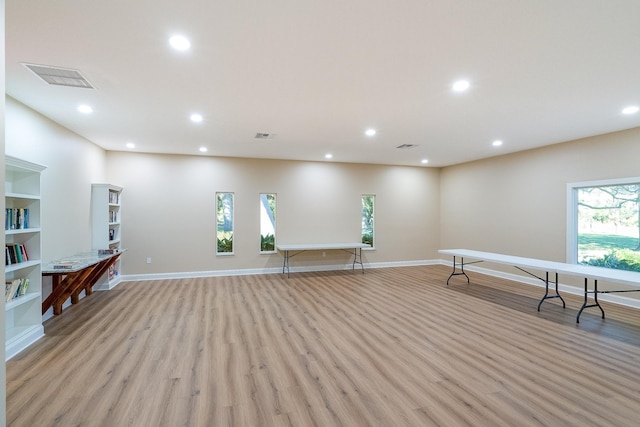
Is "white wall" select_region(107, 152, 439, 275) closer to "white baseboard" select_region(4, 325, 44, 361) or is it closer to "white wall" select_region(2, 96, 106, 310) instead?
"white wall" select_region(2, 96, 106, 310)

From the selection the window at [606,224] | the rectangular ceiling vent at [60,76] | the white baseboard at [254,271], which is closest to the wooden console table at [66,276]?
the white baseboard at [254,271]

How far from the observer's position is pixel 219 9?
204cm

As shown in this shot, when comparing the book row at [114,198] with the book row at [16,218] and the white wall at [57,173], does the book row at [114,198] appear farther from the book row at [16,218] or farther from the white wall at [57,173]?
the book row at [16,218]

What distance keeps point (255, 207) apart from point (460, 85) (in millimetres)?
5234

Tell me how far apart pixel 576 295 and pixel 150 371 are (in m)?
6.53

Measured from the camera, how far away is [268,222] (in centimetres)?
753

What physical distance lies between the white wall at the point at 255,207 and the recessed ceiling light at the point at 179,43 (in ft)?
15.8

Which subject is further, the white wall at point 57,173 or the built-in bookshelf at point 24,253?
the white wall at point 57,173

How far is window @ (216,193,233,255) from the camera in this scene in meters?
7.20

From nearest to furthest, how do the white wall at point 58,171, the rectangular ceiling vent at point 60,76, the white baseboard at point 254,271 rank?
the rectangular ceiling vent at point 60,76, the white wall at point 58,171, the white baseboard at point 254,271

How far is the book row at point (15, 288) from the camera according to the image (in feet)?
10.3

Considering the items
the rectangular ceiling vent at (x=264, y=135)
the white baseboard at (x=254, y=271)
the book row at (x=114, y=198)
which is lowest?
the white baseboard at (x=254, y=271)

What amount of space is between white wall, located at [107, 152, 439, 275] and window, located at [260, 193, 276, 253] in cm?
14

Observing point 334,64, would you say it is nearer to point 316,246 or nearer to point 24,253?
point 24,253
